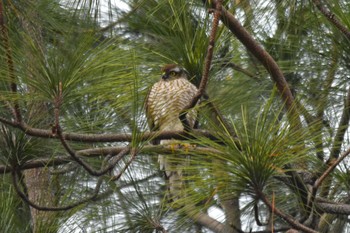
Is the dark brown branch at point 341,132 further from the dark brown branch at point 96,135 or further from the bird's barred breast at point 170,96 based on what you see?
the bird's barred breast at point 170,96

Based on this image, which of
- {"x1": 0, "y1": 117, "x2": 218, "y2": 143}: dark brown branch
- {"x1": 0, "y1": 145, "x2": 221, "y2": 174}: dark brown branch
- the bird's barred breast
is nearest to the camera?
{"x1": 0, "y1": 117, "x2": 218, "y2": 143}: dark brown branch

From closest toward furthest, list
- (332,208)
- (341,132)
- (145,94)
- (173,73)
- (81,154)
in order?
(332,208) → (81,154) → (341,132) → (145,94) → (173,73)

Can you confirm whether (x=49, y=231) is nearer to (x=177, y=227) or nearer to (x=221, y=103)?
(x=177, y=227)

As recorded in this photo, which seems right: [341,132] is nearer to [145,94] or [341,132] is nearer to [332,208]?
[332,208]

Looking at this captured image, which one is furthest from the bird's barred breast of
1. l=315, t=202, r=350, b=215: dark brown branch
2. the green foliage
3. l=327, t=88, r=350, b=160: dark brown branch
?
l=315, t=202, r=350, b=215: dark brown branch

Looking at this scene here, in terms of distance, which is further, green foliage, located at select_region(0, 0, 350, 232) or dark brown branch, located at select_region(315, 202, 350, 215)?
dark brown branch, located at select_region(315, 202, 350, 215)

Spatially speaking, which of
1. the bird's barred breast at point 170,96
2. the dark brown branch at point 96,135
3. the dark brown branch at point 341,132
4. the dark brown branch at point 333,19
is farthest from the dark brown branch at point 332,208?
the bird's barred breast at point 170,96

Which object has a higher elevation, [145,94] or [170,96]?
[170,96]

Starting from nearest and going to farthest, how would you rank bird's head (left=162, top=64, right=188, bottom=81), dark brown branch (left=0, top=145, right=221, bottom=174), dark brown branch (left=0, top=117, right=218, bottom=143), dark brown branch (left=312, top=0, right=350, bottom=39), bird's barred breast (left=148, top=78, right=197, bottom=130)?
dark brown branch (left=0, top=117, right=218, bottom=143) < dark brown branch (left=312, top=0, right=350, bottom=39) < dark brown branch (left=0, top=145, right=221, bottom=174) < bird's head (left=162, top=64, right=188, bottom=81) < bird's barred breast (left=148, top=78, right=197, bottom=130)

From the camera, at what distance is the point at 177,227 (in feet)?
9.77

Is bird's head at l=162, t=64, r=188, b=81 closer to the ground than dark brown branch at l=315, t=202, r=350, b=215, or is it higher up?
higher up

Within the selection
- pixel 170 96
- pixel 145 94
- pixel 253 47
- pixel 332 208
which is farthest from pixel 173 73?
pixel 332 208

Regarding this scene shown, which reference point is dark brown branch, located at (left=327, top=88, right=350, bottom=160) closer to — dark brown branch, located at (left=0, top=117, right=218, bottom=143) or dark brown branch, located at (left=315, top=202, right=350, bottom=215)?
dark brown branch, located at (left=315, top=202, right=350, bottom=215)

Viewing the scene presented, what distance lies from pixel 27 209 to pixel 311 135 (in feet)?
5.01
